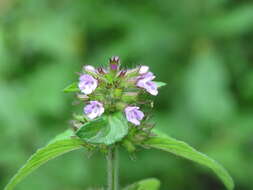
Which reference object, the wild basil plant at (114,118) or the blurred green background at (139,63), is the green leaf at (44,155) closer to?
the wild basil plant at (114,118)

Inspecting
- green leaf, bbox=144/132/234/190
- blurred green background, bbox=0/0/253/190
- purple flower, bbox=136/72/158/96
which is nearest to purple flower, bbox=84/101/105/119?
purple flower, bbox=136/72/158/96

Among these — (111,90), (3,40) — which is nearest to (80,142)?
(111,90)

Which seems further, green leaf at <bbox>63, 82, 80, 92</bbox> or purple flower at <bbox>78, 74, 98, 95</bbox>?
green leaf at <bbox>63, 82, 80, 92</bbox>

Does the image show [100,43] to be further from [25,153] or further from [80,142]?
[80,142]

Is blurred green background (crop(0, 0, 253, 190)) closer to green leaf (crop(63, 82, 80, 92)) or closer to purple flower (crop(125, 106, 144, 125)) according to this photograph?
green leaf (crop(63, 82, 80, 92))

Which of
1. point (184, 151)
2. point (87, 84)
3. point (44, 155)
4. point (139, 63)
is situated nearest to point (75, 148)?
point (44, 155)

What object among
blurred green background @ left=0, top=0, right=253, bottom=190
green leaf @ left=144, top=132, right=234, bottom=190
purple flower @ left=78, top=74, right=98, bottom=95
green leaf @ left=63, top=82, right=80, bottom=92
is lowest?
green leaf @ left=144, top=132, right=234, bottom=190

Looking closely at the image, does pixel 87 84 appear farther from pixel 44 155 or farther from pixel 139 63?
pixel 139 63
